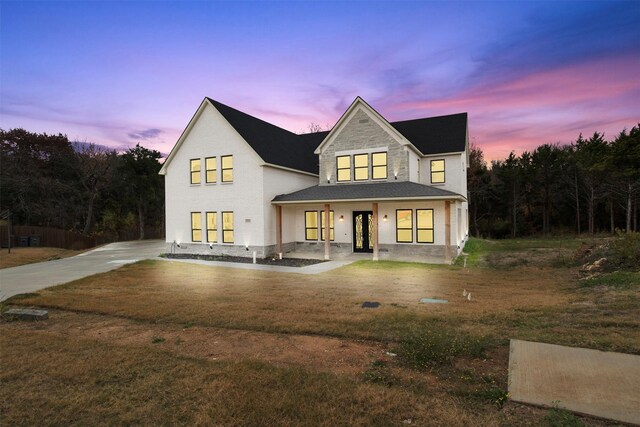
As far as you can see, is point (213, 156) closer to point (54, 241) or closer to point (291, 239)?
point (291, 239)

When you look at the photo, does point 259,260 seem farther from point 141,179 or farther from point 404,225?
point 141,179

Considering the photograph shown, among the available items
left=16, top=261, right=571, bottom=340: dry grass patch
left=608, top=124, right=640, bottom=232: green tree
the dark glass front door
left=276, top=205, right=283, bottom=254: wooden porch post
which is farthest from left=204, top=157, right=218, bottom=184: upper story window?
left=608, top=124, right=640, bottom=232: green tree

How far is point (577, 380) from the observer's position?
427 centimetres

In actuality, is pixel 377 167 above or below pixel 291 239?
above

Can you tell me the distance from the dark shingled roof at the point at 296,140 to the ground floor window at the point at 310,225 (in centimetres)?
339

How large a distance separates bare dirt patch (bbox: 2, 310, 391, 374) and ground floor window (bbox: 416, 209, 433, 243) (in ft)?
47.9

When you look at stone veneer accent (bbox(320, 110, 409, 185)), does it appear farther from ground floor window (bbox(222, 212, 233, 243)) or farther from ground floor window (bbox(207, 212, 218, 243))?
ground floor window (bbox(207, 212, 218, 243))

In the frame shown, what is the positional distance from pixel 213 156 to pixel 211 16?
8.53 meters

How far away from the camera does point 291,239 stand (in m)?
22.8

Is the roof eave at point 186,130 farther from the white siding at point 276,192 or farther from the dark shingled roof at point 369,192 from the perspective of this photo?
the dark shingled roof at point 369,192

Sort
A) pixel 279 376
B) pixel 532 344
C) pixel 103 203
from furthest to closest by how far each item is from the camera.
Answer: pixel 103 203, pixel 532 344, pixel 279 376

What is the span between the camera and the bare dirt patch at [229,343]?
534 centimetres

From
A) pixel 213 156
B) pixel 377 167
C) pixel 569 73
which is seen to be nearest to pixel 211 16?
pixel 213 156

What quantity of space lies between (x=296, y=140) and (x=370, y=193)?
1047cm
